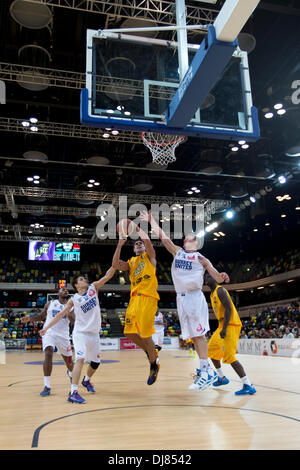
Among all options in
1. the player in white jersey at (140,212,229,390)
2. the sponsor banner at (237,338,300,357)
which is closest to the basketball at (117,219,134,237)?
the player in white jersey at (140,212,229,390)

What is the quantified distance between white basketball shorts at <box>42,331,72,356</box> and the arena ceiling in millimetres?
7044

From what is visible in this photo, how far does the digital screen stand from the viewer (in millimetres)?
28328

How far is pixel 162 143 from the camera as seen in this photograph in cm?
909

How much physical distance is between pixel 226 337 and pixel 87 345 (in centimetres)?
188

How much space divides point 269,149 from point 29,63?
31.2 feet

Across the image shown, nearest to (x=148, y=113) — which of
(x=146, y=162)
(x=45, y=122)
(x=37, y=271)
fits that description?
(x=45, y=122)

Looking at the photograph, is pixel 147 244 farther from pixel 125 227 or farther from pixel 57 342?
pixel 57 342

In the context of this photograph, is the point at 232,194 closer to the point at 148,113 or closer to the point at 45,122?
the point at 45,122

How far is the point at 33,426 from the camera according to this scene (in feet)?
11.4

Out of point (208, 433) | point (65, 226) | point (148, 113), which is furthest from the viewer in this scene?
point (65, 226)

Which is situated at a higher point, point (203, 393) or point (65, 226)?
point (65, 226)

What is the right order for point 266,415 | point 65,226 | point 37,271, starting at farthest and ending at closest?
point 37,271, point 65,226, point 266,415

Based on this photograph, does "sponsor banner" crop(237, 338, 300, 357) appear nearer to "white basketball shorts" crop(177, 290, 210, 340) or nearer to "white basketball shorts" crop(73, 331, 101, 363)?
"white basketball shorts" crop(177, 290, 210, 340)
